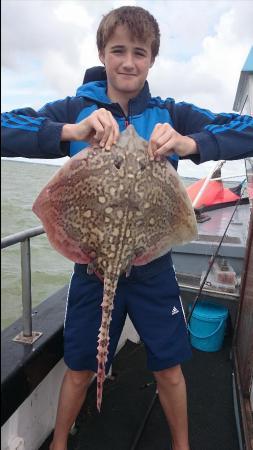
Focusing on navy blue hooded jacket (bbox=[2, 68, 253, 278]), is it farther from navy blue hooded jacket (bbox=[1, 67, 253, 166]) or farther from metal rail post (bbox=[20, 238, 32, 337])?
metal rail post (bbox=[20, 238, 32, 337])

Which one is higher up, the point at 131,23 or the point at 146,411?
the point at 131,23

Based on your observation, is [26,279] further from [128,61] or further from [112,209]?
[128,61]

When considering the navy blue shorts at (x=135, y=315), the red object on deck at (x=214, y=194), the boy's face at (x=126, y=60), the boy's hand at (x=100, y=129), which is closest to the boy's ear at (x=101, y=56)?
the boy's face at (x=126, y=60)

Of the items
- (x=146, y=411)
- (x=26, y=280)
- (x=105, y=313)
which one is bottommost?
(x=146, y=411)

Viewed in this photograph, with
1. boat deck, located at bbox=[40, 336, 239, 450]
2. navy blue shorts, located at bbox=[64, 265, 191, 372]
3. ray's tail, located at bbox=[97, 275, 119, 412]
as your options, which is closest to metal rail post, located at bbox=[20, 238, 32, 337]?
navy blue shorts, located at bbox=[64, 265, 191, 372]

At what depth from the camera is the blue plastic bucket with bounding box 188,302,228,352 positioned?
4.12 m

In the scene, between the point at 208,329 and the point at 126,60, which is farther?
the point at 208,329

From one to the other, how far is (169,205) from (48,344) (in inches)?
52.2

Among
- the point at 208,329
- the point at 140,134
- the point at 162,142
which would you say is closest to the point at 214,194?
the point at 208,329

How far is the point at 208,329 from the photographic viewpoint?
4.14 meters

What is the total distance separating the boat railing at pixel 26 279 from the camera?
7.42ft

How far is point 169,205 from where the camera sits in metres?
1.86

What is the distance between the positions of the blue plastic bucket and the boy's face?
281 centimetres

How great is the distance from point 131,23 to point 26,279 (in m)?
1.59
